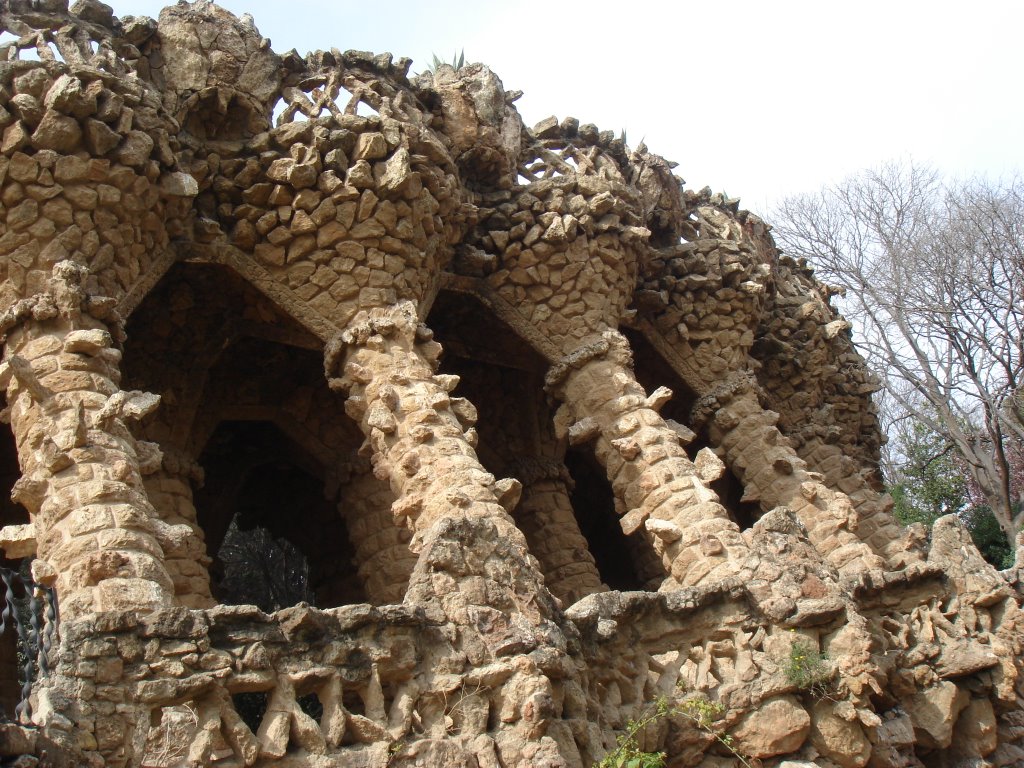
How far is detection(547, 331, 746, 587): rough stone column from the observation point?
678 centimetres

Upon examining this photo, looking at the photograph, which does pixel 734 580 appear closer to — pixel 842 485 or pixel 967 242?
pixel 842 485

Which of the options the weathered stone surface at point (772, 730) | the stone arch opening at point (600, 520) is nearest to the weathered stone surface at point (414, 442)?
the weathered stone surface at point (772, 730)

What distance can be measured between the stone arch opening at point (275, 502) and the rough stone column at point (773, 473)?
11.3 ft

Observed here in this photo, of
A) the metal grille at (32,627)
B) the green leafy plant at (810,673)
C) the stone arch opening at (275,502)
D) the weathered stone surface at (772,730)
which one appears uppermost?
the stone arch opening at (275,502)

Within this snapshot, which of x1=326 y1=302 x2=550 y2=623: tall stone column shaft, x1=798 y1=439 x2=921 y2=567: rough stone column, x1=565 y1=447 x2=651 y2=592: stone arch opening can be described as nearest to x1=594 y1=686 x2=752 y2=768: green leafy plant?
x1=326 y1=302 x2=550 y2=623: tall stone column shaft

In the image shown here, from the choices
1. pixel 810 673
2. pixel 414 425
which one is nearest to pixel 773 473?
pixel 414 425

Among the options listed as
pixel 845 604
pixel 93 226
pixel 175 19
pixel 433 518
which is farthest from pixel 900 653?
pixel 175 19

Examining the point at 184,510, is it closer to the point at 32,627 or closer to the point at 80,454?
the point at 80,454

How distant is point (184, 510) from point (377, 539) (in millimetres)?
1445

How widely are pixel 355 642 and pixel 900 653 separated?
135 inches

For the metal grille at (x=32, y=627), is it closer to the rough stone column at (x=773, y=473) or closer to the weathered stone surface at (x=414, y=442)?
the weathered stone surface at (x=414, y=442)

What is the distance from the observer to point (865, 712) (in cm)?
536

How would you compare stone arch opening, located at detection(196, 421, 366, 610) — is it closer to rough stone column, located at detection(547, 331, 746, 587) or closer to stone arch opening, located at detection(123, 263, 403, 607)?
stone arch opening, located at detection(123, 263, 403, 607)

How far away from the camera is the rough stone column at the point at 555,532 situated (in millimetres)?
9312
